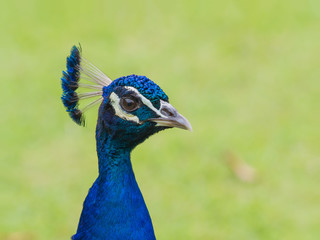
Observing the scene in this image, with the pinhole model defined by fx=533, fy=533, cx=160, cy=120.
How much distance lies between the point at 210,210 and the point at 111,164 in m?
1.71

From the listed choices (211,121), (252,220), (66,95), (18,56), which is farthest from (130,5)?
(66,95)

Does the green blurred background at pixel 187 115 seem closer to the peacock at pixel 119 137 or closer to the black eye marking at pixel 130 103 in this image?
the peacock at pixel 119 137

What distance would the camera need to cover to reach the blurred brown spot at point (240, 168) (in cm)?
355

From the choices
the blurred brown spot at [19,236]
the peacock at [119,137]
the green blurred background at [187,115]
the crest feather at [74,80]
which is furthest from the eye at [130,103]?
the blurred brown spot at [19,236]

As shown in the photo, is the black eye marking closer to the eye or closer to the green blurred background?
the eye

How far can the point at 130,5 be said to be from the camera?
5402 mm

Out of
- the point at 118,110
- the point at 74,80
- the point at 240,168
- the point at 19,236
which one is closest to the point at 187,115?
the point at 240,168

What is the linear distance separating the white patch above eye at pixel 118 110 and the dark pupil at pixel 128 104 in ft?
0.05

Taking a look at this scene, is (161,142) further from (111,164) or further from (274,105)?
(111,164)

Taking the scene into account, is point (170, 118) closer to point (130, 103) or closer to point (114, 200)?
point (130, 103)

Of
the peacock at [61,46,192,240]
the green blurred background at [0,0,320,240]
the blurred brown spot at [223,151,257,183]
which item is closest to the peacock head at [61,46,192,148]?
the peacock at [61,46,192,240]

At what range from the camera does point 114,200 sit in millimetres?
1727

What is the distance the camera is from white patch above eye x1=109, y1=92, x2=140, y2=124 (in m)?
1.64

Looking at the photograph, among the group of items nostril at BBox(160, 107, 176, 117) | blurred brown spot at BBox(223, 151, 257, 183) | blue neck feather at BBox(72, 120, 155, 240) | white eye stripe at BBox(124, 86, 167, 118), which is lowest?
blue neck feather at BBox(72, 120, 155, 240)
